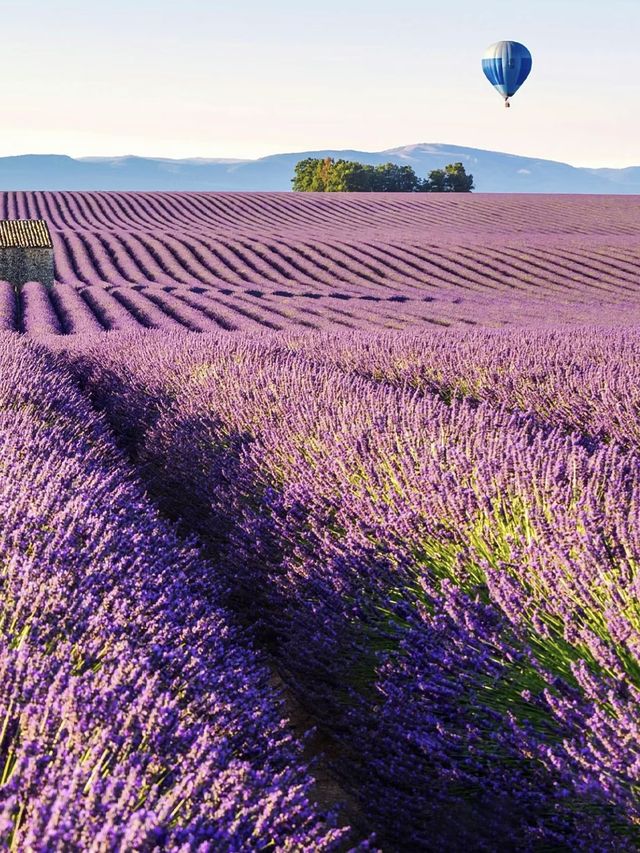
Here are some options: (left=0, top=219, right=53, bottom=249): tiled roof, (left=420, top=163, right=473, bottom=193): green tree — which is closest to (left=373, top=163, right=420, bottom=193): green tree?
(left=420, top=163, right=473, bottom=193): green tree

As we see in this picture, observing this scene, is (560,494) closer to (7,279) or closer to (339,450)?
(339,450)

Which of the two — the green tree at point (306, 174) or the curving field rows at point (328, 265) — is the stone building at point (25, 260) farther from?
the green tree at point (306, 174)

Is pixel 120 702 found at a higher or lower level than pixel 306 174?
lower

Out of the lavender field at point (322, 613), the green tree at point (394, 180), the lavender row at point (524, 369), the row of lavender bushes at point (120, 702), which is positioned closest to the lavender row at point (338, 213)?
the green tree at point (394, 180)

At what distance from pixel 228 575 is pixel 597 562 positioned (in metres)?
1.66

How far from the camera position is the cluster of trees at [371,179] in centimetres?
5791

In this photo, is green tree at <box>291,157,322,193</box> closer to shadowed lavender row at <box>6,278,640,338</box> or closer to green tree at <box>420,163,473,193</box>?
green tree at <box>420,163,473,193</box>

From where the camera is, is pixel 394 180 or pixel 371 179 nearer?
pixel 371 179

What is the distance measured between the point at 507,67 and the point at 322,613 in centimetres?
3038

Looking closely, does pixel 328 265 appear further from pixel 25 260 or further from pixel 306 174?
pixel 306 174

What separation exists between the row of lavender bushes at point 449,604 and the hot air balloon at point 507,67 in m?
28.6

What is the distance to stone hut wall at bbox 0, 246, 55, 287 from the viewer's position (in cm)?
2047

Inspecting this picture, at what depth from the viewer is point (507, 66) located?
30.4 metres

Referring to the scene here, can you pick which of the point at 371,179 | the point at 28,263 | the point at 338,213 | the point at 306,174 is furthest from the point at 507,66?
the point at 306,174
